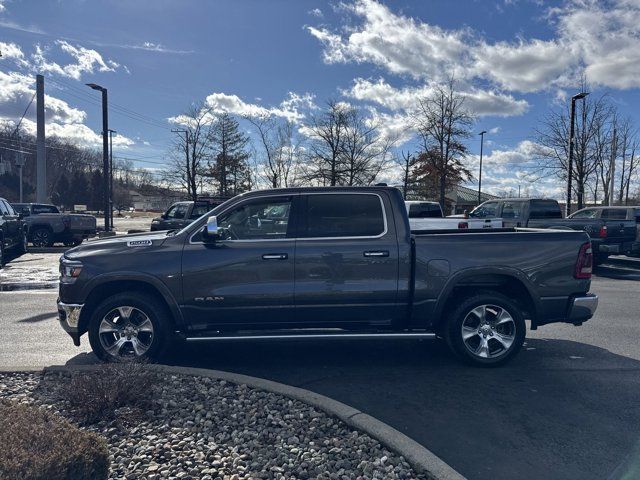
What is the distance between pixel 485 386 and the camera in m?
4.77

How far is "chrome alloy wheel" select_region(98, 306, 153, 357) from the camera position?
5129 mm

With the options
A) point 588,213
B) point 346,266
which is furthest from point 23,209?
point 588,213

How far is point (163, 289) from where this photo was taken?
5.05 m

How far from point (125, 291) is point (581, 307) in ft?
16.2

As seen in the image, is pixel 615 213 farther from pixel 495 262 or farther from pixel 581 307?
pixel 495 262

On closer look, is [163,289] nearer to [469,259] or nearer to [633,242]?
[469,259]

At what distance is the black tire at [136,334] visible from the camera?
16.6 feet

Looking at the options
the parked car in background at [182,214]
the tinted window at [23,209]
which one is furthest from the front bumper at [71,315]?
the tinted window at [23,209]

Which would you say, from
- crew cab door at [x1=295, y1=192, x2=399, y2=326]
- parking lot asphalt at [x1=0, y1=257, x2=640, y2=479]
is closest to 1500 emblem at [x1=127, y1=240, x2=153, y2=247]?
parking lot asphalt at [x1=0, y1=257, x2=640, y2=479]

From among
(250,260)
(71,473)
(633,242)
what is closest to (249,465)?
(71,473)

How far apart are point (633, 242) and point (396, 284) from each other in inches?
441

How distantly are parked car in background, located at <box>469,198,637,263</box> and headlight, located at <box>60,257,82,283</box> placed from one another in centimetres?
1072

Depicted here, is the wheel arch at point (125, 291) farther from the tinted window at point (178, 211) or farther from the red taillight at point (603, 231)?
the tinted window at point (178, 211)

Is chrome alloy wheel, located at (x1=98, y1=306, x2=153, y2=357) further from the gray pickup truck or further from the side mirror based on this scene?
the side mirror
